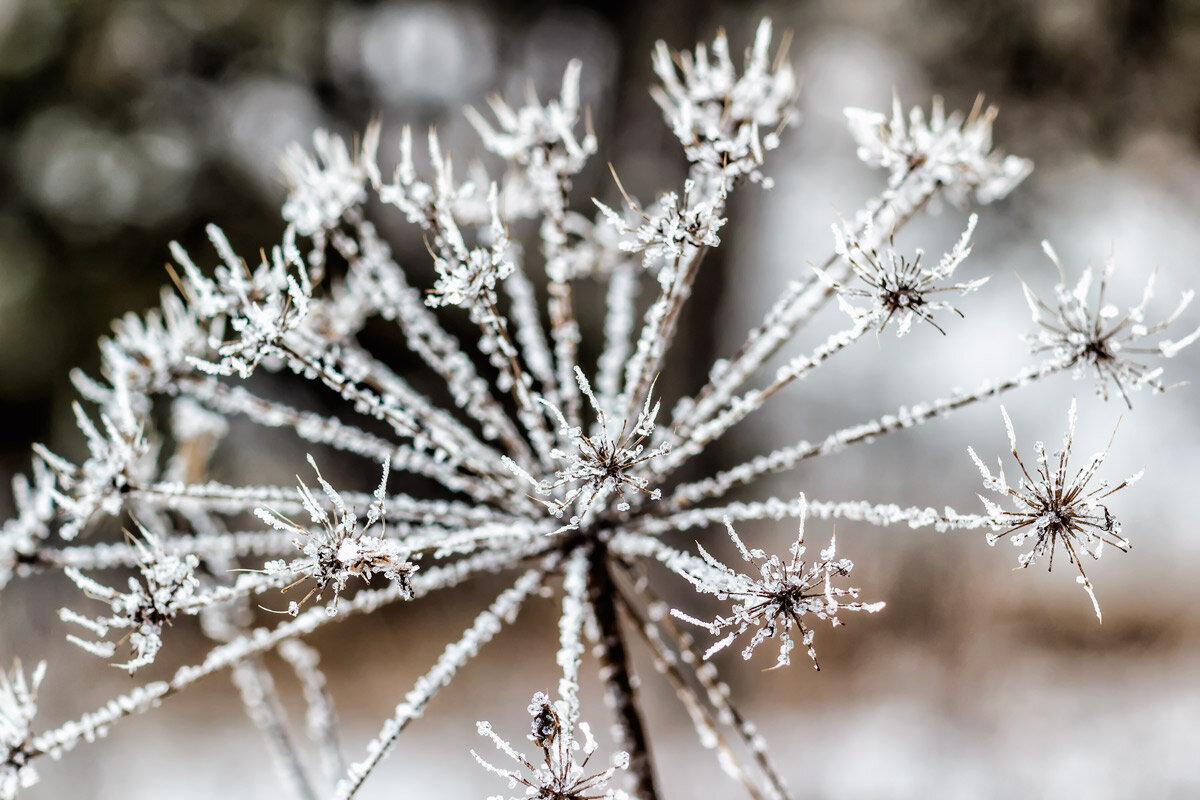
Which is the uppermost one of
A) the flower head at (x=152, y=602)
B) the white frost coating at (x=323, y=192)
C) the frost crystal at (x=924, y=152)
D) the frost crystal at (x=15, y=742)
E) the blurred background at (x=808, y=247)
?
the blurred background at (x=808, y=247)

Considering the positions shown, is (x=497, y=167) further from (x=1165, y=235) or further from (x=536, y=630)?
(x=1165, y=235)

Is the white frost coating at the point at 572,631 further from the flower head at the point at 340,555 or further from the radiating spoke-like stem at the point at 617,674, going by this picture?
the flower head at the point at 340,555

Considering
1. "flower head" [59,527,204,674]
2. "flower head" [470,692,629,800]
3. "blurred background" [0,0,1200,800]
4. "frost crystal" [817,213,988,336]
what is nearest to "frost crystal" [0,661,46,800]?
"flower head" [59,527,204,674]

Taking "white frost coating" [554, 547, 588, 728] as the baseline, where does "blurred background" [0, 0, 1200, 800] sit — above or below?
above

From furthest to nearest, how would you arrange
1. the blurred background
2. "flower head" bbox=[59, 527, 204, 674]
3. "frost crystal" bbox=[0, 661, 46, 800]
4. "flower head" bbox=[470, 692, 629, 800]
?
the blurred background < "frost crystal" bbox=[0, 661, 46, 800] < "flower head" bbox=[59, 527, 204, 674] < "flower head" bbox=[470, 692, 629, 800]

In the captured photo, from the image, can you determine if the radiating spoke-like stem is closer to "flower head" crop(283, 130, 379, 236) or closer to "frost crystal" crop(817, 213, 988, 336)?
"frost crystal" crop(817, 213, 988, 336)

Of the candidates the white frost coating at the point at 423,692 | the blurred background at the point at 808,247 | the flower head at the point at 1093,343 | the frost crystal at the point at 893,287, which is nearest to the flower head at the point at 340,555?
the white frost coating at the point at 423,692

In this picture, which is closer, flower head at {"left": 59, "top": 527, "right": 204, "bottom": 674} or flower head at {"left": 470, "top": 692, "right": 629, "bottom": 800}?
flower head at {"left": 470, "top": 692, "right": 629, "bottom": 800}

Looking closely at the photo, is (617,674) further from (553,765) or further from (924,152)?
(924,152)

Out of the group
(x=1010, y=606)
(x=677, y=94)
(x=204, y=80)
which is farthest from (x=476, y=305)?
(x=1010, y=606)
